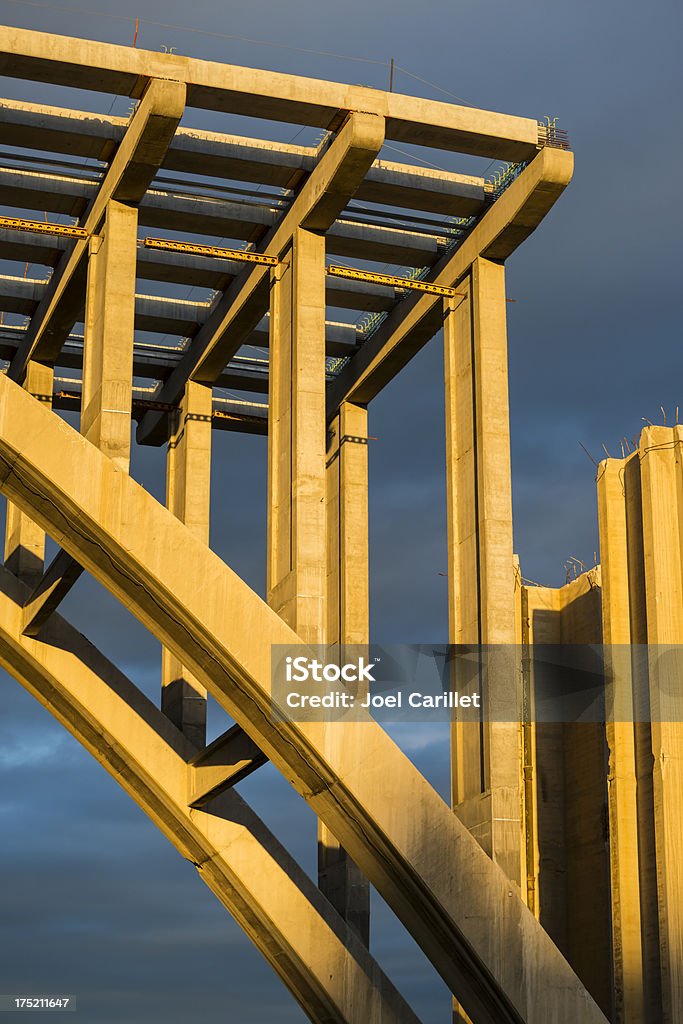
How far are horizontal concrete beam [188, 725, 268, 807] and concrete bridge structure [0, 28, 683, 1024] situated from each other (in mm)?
104

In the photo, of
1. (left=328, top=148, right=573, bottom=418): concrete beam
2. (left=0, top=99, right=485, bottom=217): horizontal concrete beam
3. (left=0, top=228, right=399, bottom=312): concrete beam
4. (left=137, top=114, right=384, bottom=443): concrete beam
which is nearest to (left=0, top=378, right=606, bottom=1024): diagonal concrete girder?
(left=0, top=99, right=485, bottom=217): horizontal concrete beam

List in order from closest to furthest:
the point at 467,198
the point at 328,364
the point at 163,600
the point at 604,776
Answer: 1. the point at 163,600
2. the point at 467,198
3. the point at 604,776
4. the point at 328,364

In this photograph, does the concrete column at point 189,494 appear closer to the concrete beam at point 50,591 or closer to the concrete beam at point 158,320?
the concrete beam at point 158,320

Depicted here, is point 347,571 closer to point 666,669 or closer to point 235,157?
point 666,669

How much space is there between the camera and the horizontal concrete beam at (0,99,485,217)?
88.9 ft

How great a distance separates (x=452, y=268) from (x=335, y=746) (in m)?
9.65

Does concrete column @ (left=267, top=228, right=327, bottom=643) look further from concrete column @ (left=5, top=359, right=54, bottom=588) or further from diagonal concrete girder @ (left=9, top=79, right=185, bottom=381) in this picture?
concrete column @ (left=5, top=359, right=54, bottom=588)

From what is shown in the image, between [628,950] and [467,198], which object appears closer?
[628,950]

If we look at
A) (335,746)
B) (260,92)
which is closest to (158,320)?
(260,92)

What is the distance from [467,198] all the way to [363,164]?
2774mm

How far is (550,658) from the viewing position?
107 feet

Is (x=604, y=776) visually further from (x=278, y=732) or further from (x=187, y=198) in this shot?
(x=187, y=198)

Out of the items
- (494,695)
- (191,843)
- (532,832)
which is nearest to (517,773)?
(494,695)

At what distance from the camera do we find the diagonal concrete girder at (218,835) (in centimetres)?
3017
